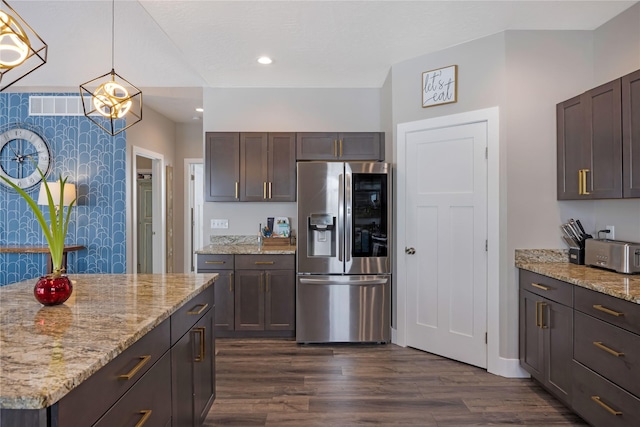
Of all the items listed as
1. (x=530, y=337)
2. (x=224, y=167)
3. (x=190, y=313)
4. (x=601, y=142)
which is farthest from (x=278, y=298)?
(x=601, y=142)

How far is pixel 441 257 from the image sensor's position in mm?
3270

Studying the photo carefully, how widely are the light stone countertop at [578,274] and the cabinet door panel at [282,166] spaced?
7.65ft

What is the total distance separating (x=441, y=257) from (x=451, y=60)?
1.69 meters

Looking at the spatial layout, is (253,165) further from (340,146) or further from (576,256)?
(576,256)

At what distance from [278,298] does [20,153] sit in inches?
144

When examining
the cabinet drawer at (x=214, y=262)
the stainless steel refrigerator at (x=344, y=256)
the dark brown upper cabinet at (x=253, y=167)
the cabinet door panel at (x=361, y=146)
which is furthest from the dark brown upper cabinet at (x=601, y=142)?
the cabinet drawer at (x=214, y=262)

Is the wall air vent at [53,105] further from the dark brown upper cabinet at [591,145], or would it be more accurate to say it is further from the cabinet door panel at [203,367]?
the dark brown upper cabinet at [591,145]

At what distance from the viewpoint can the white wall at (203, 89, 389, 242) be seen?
4.29 m

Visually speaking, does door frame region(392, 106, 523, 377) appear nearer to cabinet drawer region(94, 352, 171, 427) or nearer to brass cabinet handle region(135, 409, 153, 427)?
cabinet drawer region(94, 352, 171, 427)

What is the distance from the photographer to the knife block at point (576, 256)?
270 cm

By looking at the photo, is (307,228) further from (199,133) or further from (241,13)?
(199,133)

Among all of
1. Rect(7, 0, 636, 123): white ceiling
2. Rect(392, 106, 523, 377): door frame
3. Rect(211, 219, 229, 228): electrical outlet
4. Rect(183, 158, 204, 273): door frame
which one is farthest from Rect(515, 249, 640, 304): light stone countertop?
Rect(183, 158, 204, 273): door frame

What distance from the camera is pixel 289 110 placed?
14.1 feet

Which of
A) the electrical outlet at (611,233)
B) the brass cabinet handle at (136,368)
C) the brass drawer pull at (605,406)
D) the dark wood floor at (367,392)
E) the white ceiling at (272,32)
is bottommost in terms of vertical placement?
the dark wood floor at (367,392)
